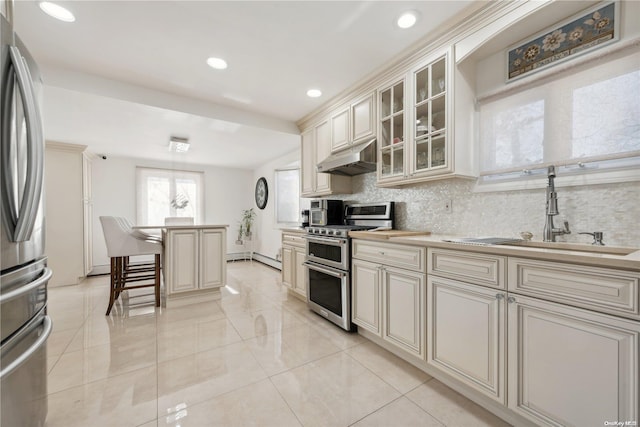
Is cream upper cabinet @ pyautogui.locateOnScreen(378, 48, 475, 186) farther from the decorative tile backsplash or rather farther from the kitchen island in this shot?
the kitchen island

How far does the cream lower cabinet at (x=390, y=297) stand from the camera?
1.78m

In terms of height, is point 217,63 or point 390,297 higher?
point 217,63

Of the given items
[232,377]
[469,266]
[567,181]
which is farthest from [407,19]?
[232,377]

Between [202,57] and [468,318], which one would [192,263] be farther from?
[468,318]

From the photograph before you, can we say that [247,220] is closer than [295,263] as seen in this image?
No

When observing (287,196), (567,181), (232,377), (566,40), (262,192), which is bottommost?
(232,377)

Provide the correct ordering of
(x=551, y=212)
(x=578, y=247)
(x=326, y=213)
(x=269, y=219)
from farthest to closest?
(x=269, y=219) → (x=326, y=213) → (x=551, y=212) → (x=578, y=247)

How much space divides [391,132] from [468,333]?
1762 mm

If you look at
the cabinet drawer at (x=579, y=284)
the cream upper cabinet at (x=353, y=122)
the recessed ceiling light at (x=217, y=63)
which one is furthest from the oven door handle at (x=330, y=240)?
the recessed ceiling light at (x=217, y=63)

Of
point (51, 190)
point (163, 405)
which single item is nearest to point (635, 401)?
point (163, 405)

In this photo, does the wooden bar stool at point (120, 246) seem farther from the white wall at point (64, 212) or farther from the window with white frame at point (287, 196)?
the window with white frame at point (287, 196)

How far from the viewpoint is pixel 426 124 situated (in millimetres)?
2174

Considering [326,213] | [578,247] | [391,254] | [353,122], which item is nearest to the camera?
[578,247]

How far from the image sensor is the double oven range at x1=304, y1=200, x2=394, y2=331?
239cm
